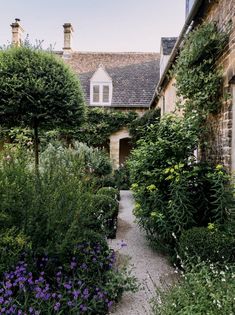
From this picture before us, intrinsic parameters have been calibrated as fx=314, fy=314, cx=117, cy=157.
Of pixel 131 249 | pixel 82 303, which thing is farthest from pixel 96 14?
pixel 82 303

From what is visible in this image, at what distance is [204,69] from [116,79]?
45.4 feet

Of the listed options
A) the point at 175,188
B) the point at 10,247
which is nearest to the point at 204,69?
the point at 175,188

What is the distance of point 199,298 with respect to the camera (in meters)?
2.57

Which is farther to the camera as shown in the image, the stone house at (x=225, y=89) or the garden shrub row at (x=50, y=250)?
the stone house at (x=225, y=89)

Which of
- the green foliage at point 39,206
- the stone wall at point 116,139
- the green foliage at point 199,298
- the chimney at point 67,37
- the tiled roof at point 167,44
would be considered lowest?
the green foliage at point 199,298

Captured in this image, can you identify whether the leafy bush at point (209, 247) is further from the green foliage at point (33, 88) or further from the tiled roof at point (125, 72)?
the tiled roof at point (125, 72)

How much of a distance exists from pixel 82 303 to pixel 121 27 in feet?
35.7

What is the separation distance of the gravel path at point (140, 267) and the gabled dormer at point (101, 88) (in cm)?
1111

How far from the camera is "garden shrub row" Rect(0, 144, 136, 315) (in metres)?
2.85

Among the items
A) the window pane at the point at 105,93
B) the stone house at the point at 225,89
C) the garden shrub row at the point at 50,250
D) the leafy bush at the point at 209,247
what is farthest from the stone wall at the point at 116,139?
the leafy bush at the point at 209,247

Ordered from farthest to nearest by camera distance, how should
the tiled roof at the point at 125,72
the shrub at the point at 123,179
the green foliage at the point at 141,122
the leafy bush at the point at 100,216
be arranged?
the tiled roof at the point at 125,72 < the green foliage at the point at 141,122 < the shrub at the point at 123,179 < the leafy bush at the point at 100,216

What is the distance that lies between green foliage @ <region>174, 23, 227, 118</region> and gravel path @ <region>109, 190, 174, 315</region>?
2.42m

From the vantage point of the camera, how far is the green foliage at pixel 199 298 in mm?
2395

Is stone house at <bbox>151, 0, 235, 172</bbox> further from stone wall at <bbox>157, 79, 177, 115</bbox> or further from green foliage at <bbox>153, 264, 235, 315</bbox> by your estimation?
stone wall at <bbox>157, 79, 177, 115</bbox>
